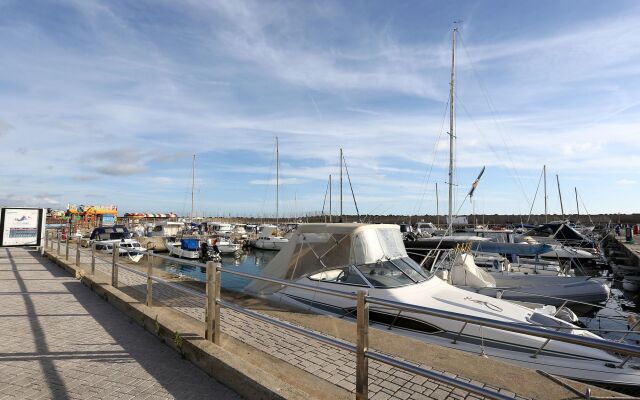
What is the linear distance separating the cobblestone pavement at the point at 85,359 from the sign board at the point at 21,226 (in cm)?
817

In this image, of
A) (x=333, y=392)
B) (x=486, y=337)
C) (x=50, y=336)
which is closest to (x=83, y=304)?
(x=50, y=336)

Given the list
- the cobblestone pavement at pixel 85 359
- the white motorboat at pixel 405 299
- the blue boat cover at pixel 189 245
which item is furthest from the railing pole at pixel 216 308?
the blue boat cover at pixel 189 245

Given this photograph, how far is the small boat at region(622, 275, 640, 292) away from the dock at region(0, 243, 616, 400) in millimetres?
22505

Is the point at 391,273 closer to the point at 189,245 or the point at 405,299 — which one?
the point at 405,299

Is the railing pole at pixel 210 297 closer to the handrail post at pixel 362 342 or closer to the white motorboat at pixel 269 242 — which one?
the handrail post at pixel 362 342

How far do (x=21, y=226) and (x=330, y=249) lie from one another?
12.6m

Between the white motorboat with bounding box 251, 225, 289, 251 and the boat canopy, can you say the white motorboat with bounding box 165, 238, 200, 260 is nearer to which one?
the white motorboat with bounding box 251, 225, 289, 251

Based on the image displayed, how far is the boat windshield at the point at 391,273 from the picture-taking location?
8070mm

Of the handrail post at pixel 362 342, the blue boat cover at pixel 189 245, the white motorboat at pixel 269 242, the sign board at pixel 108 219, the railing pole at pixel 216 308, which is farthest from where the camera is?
the sign board at pixel 108 219

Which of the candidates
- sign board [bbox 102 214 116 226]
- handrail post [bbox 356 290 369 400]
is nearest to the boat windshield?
handrail post [bbox 356 290 369 400]

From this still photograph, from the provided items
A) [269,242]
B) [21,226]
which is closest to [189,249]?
[269,242]

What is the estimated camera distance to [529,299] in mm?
13789

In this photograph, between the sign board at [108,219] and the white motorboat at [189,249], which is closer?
the white motorboat at [189,249]

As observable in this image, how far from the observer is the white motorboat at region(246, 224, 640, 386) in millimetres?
6219
